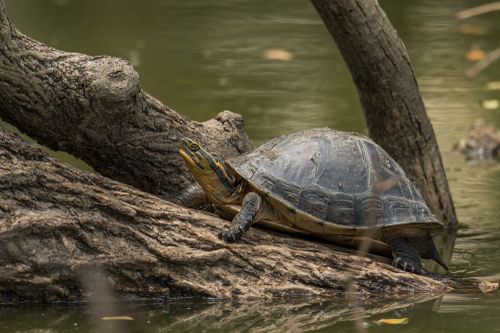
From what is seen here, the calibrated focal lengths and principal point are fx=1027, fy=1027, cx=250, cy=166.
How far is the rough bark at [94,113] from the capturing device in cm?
549

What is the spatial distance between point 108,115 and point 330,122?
3.60 metres

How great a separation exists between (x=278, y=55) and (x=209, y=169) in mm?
6228

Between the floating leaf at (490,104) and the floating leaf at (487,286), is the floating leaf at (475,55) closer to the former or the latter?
the floating leaf at (490,104)

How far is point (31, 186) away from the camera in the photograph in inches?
199

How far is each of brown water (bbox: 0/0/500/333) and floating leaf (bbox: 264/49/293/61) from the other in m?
0.04

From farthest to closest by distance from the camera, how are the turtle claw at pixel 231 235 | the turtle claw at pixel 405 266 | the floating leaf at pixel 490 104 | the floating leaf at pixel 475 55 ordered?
1. the floating leaf at pixel 475 55
2. the floating leaf at pixel 490 104
3. the turtle claw at pixel 405 266
4. the turtle claw at pixel 231 235

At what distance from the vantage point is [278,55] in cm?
1157

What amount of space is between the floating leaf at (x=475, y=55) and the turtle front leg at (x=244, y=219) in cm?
634

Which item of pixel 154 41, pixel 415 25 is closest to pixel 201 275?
pixel 154 41

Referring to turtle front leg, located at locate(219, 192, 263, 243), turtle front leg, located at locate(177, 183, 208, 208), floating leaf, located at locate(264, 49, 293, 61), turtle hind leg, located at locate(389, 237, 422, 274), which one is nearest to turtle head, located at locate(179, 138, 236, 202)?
turtle front leg, located at locate(219, 192, 263, 243)

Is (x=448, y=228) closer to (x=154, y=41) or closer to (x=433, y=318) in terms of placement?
(x=433, y=318)

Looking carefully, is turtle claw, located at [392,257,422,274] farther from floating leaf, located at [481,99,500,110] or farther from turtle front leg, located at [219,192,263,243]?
floating leaf, located at [481,99,500,110]

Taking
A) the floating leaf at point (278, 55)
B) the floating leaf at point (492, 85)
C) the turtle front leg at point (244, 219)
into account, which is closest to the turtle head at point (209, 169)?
the turtle front leg at point (244, 219)

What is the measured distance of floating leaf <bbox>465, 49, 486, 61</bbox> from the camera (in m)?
11.0
